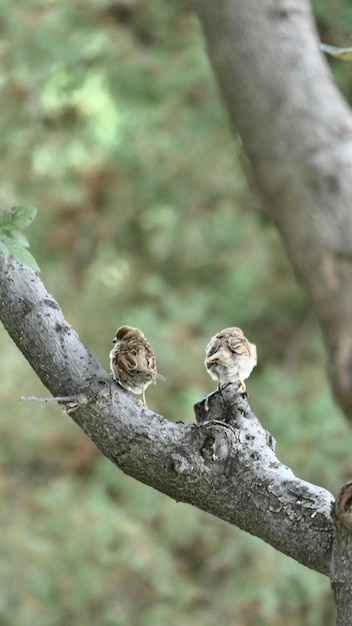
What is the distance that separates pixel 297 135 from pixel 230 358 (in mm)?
2200

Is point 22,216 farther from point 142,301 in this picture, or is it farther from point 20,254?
point 142,301

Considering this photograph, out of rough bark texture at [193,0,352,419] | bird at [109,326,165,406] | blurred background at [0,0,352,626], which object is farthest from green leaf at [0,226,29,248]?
blurred background at [0,0,352,626]

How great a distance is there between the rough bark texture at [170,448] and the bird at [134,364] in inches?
5.4

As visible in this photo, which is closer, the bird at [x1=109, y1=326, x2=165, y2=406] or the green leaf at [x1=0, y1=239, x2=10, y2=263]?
the green leaf at [x1=0, y1=239, x2=10, y2=263]

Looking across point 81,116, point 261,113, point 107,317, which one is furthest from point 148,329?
point 261,113

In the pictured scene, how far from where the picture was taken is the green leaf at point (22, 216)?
1776 millimetres

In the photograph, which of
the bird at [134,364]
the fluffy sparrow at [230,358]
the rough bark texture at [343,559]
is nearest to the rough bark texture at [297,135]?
the fluffy sparrow at [230,358]

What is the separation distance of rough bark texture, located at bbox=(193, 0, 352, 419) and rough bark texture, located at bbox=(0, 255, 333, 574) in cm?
213

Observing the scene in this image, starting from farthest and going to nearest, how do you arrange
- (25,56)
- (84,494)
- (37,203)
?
(37,203)
(84,494)
(25,56)

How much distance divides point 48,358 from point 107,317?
6.33 metres

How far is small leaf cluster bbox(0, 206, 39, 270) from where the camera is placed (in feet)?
5.68

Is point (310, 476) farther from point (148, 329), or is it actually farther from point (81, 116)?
point (81, 116)

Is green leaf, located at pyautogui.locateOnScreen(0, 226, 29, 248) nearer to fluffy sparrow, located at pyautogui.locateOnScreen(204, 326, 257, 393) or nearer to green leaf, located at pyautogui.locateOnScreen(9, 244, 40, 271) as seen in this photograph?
green leaf, located at pyautogui.locateOnScreen(9, 244, 40, 271)

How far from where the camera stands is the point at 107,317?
8117 millimetres
